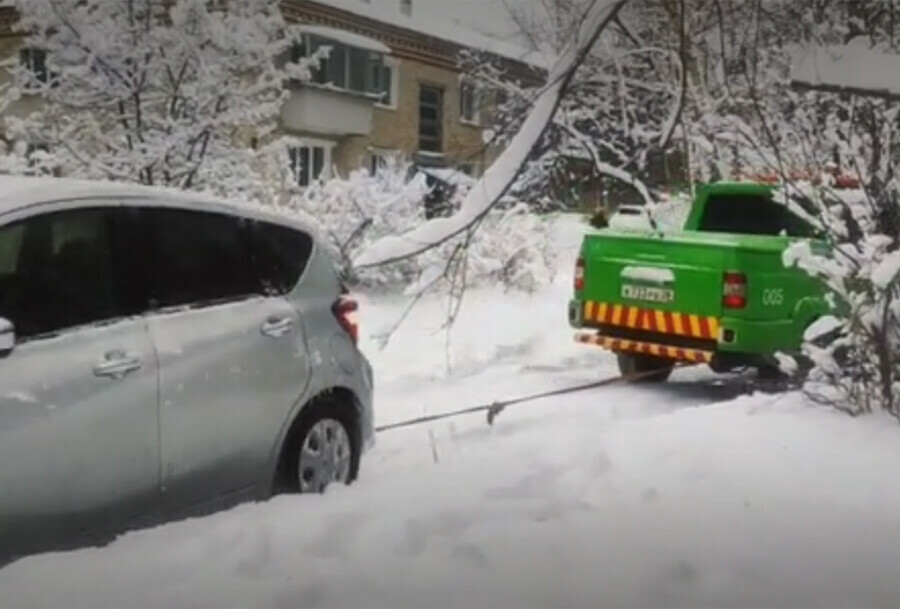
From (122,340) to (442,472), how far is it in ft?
3.35

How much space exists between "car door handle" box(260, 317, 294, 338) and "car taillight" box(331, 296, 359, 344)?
0.24 metres

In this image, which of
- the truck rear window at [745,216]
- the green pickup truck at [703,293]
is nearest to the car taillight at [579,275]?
the green pickup truck at [703,293]

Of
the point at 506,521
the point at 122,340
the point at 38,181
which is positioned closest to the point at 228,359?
the point at 122,340

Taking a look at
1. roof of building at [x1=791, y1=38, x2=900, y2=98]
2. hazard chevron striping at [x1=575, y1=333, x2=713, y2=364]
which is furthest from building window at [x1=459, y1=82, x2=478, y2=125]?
hazard chevron striping at [x1=575, y1=333, x2=713, y2=364]

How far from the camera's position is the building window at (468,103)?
4.19 meters

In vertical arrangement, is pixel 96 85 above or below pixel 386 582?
above

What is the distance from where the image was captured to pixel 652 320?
18.7 feet

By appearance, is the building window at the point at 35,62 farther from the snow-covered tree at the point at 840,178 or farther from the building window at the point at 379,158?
the snow-covered tree at the point at 840,178

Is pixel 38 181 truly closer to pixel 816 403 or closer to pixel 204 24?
pixel 204 24

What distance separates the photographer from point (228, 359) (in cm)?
272

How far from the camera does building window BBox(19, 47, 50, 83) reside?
4.11m

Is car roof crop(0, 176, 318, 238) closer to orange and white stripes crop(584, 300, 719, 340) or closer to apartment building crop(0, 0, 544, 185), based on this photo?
apartment building crop(0, 0, 544, 185)

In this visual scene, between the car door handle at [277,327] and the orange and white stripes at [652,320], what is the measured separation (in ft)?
9.71

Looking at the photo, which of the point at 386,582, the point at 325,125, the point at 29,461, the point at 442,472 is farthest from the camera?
the point at 325,125
